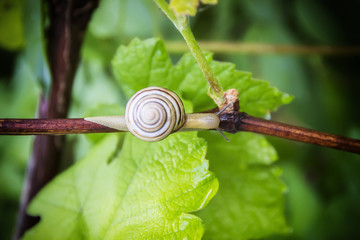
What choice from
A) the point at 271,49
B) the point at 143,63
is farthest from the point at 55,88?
the point at 271,49

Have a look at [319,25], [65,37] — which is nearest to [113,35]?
[65,37]

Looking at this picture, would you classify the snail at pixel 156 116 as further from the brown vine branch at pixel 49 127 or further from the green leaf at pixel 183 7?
the green leaf at pixel 183 7

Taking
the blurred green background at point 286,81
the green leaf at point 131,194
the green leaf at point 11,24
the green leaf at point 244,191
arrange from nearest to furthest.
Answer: the green leaf at point 131,194 < the green leaf at point 244,191 < the green leaf at point 11,24 < the blurred green background at point 286,81

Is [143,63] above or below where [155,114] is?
above

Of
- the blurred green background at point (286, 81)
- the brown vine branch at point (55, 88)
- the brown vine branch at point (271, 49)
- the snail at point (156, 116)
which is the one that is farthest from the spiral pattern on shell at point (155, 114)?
the brown vine branch at point (271, 49)

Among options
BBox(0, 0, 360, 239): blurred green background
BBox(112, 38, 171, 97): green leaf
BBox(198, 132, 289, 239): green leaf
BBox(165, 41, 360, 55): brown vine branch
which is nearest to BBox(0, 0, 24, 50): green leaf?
BBox(0, 0, 360, 239): blurred green background

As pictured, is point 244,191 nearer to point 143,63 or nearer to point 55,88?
point 143,63

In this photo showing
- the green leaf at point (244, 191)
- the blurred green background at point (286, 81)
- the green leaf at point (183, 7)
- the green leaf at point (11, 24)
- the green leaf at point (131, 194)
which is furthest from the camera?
the blurred green background at point (286, 81)
